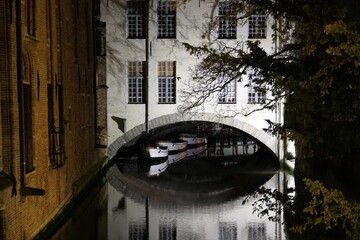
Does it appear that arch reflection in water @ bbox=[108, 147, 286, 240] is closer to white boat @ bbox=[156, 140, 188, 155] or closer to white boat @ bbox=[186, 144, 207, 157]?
white boat @ bbox=[156, 140, 188, 155]

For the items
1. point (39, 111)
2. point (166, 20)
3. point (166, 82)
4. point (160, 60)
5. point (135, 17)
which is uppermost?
point (135, 17)

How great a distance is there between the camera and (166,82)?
22.4 metres

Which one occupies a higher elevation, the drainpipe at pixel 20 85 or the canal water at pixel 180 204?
the drainpipe at pixel 20 85

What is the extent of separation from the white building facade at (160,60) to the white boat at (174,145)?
3.96 meters

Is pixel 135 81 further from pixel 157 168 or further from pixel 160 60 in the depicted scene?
pixel 157 168

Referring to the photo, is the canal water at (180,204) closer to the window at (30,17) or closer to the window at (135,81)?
the window at (135,81)

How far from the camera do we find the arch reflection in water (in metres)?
12.5

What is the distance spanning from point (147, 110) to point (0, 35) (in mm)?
14192

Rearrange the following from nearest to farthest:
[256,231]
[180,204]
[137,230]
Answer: [256,231]
[137,230]
[180,204]

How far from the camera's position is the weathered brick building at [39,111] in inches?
336

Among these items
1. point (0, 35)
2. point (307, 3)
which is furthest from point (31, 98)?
point (307, 3)

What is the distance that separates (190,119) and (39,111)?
12.3 metres

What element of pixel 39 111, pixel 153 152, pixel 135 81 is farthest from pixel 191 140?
pixel 39 111

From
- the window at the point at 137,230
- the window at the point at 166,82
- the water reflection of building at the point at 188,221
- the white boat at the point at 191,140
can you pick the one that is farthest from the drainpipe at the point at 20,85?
the white boat at the point at 191,140
